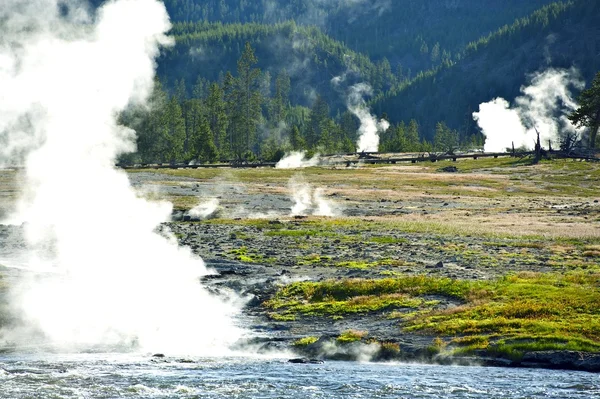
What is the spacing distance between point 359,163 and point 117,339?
Result: 132343mm

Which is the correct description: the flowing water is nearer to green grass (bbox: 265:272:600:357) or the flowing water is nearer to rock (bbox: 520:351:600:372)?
rock (bbox: 520:351:600:372)

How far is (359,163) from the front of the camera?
159000 millimetres

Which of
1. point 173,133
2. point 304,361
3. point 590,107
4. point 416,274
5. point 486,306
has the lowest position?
point 304,361

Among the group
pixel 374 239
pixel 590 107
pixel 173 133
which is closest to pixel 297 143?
pixel 173 133

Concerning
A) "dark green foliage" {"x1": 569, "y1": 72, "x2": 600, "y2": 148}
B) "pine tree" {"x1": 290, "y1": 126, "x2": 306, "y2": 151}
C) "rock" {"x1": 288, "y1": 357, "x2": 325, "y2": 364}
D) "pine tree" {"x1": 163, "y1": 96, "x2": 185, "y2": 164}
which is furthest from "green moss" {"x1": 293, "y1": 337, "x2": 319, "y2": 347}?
"pine tree" {"x1": 290, "y1": 126, "x2": 306, "y2": 151}

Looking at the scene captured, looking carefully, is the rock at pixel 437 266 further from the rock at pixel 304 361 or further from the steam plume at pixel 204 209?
the steam plume at pixel 204 209

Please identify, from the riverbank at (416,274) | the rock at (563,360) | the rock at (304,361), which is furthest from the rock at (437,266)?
the rock at (304,361)

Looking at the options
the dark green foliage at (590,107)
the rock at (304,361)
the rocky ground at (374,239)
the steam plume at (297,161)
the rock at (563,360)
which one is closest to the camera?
the rock at (563,360)

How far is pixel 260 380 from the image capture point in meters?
22.8

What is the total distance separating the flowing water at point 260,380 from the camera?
21.1m

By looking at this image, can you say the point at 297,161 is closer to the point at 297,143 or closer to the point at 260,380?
the point at 297,143

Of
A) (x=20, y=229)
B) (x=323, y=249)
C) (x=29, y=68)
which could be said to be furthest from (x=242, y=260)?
(x=20, y=229)

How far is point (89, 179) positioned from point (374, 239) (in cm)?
1864

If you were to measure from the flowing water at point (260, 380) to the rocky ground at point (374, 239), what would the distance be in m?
1.99
